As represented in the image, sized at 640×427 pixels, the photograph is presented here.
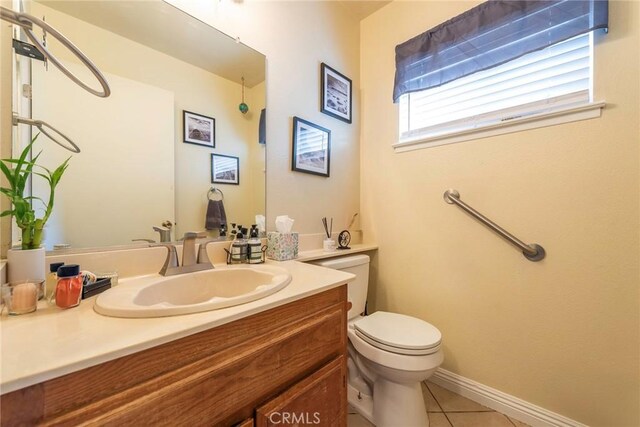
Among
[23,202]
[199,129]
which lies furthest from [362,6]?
[23,202]

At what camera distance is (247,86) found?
48.3 inches

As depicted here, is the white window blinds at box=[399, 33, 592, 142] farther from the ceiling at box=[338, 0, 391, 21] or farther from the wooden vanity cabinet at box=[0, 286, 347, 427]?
the wooden vanity cabinet at box=[0, 286, 347, 427]

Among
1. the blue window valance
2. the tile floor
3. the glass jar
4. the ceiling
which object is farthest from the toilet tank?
the ceiling

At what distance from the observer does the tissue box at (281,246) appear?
1.17 metres

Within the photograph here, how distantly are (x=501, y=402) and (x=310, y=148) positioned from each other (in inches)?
65.0

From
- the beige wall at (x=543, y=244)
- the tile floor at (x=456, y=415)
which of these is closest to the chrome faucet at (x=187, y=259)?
the tile floor at (x=456, y=415)

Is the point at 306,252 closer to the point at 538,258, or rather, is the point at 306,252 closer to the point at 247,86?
the point at 247,86

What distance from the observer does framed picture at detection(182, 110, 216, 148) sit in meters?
1.04

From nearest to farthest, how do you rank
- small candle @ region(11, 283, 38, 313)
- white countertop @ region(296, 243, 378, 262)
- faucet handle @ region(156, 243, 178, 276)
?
small candle @ region(11, 283, 38, 313) → faucet handle @ region(156, 243, 178, 276) → white countertop @ region(296, 243, 378, 262)

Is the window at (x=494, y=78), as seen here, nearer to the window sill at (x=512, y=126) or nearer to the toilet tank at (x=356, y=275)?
the window sill at (x=512, y=126)

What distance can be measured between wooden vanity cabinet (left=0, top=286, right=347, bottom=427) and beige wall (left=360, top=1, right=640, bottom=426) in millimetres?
845

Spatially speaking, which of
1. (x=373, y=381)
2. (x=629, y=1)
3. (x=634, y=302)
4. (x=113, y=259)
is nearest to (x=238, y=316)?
(x=113, y=259)

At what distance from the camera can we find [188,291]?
0.86m

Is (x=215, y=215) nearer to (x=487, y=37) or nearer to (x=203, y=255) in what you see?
(x=203, y=255)
